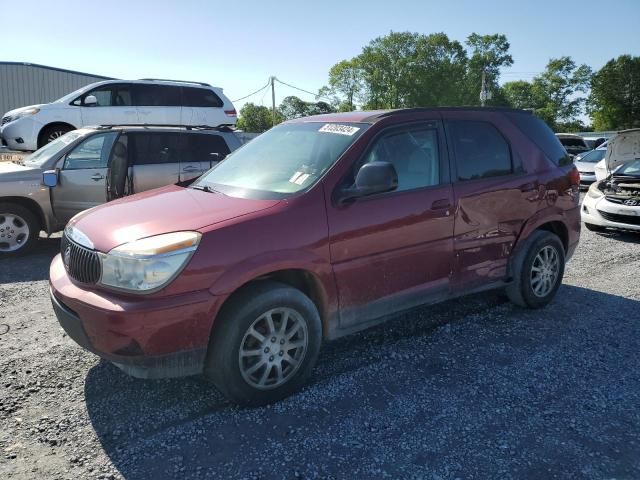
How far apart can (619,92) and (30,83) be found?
7083 cm

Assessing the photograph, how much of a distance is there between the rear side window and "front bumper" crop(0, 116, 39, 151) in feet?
34.6

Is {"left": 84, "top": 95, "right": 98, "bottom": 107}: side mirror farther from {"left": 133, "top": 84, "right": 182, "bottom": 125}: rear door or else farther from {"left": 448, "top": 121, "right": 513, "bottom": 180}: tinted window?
{"left": 448, "top": 121, "right": 513, "bottom": 180}: tinted window

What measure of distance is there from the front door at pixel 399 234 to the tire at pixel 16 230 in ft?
17.0

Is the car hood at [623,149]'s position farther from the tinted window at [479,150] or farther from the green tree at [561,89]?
the green tree at [561,89]

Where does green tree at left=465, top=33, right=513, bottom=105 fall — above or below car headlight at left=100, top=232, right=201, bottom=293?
above

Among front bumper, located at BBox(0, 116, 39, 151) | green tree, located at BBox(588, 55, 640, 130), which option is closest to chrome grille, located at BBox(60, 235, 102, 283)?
front bumper, located at BBox(0, 116, 39, 151)

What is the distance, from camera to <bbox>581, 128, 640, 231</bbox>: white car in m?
7.88

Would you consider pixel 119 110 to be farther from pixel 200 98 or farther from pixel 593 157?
pixel 593 157

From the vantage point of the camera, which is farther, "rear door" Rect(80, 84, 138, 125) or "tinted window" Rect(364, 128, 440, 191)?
"rear door" Rect(80, 84, 138, 125)

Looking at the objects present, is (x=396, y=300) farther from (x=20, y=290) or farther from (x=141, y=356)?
(x=20, y=290)

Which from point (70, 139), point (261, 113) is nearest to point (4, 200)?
point (70, 139)

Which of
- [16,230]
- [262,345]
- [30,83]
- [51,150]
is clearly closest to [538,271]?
[262,345]

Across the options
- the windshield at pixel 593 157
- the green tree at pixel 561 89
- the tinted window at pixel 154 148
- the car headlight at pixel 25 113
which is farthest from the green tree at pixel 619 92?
the tinted window at pixel 154 148

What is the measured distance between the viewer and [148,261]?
8.93 feet
